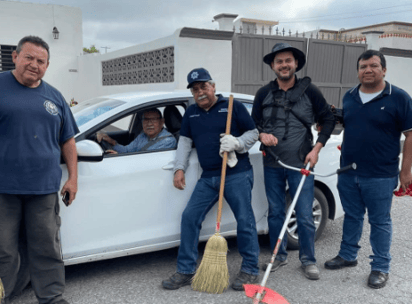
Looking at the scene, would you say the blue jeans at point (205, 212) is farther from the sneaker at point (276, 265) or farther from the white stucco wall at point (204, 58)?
the white stucco wall at point (204, 58)

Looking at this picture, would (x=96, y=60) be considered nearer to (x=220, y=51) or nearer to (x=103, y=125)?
(x=220, y=51)

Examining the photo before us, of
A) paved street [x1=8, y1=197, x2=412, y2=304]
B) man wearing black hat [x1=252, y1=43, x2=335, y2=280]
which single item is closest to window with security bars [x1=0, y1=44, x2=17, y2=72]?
paved street [x1=8, y1=197, x2=412, y2=304]

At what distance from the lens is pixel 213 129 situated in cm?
317

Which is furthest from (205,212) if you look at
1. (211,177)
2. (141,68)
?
(141,68)

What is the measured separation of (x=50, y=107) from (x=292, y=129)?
6.07 ft

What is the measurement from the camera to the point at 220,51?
29.6 feet

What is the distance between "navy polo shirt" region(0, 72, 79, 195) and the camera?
2.47 m

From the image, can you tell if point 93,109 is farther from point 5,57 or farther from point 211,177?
point 5,57

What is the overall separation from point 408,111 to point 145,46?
8409 millimetres

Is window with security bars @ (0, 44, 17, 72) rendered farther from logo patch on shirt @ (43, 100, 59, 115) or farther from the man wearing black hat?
the man wearing black hat

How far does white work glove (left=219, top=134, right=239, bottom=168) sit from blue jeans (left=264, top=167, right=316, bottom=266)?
0.45 m

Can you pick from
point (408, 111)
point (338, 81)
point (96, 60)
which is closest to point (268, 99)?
point (408, 111)

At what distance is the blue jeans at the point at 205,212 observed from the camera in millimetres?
3195

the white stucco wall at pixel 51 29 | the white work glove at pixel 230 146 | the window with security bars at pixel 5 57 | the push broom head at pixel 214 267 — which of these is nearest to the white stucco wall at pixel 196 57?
the white work glove at pixel 230 146
